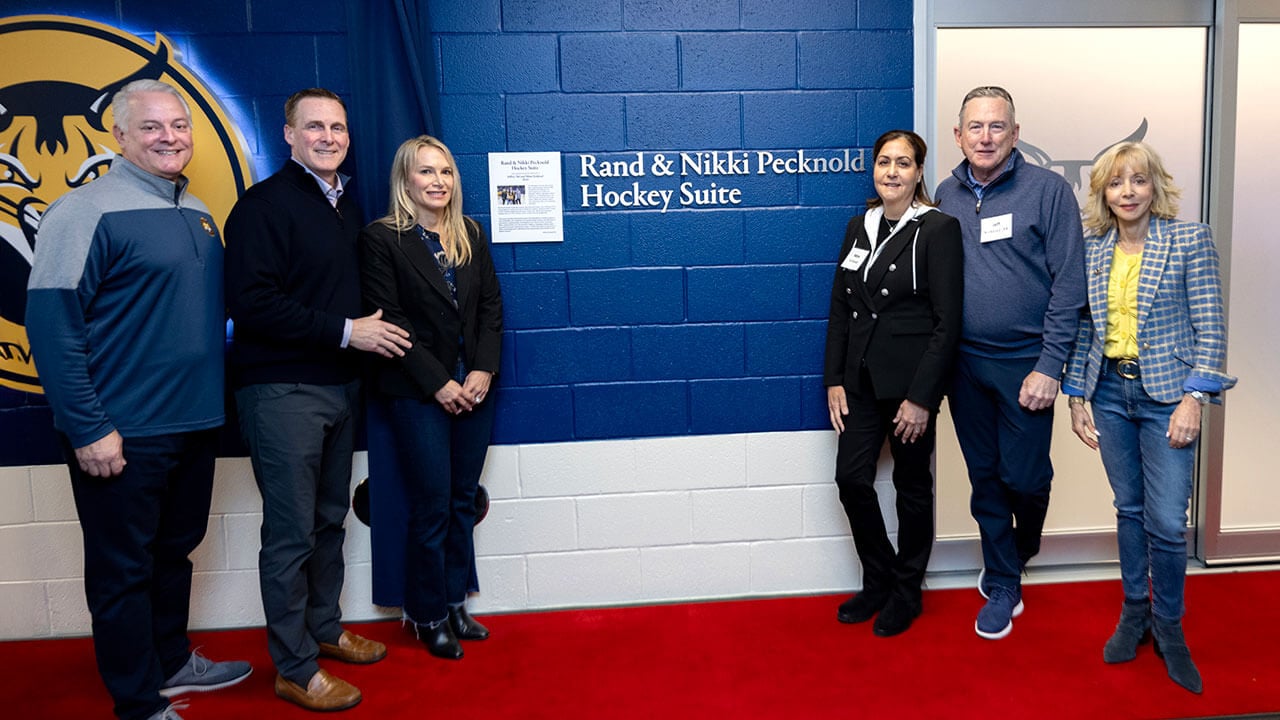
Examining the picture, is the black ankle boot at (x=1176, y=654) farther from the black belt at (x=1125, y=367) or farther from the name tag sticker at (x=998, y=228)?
the name tag sticker at (x=998, y=228)

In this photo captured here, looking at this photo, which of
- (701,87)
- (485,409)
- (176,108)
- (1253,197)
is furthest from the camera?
(1253,197)

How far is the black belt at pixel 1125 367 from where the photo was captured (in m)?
2.36

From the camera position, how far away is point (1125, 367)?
238 cm

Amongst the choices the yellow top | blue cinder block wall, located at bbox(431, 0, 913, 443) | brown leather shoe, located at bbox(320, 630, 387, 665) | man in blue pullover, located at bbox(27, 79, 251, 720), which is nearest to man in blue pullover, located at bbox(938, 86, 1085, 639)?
the yellow top

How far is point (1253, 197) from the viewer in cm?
319

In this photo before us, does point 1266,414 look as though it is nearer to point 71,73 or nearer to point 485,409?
point 485,409

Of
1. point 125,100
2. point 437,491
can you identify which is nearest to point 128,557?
point 437,491

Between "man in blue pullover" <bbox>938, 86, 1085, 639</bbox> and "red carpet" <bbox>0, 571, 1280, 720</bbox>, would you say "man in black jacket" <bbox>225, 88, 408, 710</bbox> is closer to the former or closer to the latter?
"red carpet" <bbox>0, 571, 1280, 720</bbox>

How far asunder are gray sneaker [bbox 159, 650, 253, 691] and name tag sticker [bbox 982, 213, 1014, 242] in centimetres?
286

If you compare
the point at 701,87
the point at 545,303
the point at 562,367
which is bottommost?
the point at 562,367

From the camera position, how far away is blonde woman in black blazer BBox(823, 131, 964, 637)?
103 inches

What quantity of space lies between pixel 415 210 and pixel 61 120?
52.1 inches

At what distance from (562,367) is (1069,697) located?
1946mm

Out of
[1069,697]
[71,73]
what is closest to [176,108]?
[71,73]
